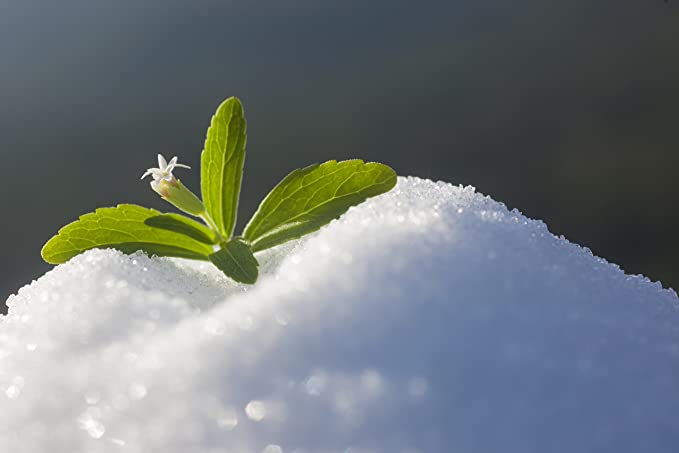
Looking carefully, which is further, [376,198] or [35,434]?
[376,198]

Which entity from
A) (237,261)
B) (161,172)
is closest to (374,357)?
(237,261)

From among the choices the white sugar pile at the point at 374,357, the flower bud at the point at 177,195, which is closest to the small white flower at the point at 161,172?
the flower bud at the point at 177,195

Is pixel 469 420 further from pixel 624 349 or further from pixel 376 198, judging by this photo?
pixel 376 198

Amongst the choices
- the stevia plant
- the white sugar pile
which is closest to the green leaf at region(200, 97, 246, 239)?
the stevia plant

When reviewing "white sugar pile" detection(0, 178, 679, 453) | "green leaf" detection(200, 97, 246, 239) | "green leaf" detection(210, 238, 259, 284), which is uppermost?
"green leaf" detection(200, 97, 246, 239)

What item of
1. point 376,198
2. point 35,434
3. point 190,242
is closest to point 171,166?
point 190,242

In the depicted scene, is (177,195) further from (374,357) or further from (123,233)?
(374,357)

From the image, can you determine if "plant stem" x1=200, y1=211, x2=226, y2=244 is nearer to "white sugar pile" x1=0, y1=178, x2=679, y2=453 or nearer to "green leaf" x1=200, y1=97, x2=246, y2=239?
"green leaf" x1=200, y1=97, x2=246, y2=239
